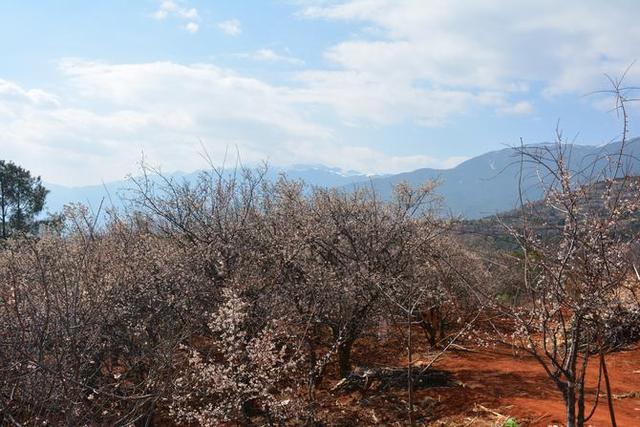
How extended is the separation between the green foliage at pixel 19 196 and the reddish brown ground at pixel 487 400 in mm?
28873

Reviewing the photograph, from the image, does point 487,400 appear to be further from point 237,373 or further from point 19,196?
point 19,196

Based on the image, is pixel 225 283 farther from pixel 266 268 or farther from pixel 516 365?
pixel 516 365

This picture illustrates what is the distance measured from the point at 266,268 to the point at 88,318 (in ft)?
17.5

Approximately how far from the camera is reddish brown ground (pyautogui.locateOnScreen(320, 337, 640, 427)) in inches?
385

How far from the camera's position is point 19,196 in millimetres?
34844

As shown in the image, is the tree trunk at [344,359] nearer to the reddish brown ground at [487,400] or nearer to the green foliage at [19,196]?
the reddish brown ground at [487,400]

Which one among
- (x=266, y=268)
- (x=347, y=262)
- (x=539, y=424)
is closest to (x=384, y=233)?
(x=347, y=262)

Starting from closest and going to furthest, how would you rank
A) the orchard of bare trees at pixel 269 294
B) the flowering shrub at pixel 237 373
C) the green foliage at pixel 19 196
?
the orchard of bare trees at pixel 269 294 → the flowering shrub at pixel 237 373 → the green foliage at pixel 19 196

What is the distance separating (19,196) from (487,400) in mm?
33768

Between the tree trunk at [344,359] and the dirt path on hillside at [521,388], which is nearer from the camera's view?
the dirt path on hillside at [521,388]

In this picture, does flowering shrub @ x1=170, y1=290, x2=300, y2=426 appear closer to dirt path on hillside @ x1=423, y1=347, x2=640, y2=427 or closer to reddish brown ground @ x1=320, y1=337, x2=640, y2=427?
reddish brown ground @ x1=320, y1=337, x2=640, y2=427

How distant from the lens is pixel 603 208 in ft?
16.1

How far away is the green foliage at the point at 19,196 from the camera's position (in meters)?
33.9

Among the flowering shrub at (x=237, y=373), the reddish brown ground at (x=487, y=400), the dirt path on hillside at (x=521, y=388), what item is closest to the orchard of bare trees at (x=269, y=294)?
the flowering shrub at (x=237, y=373)
